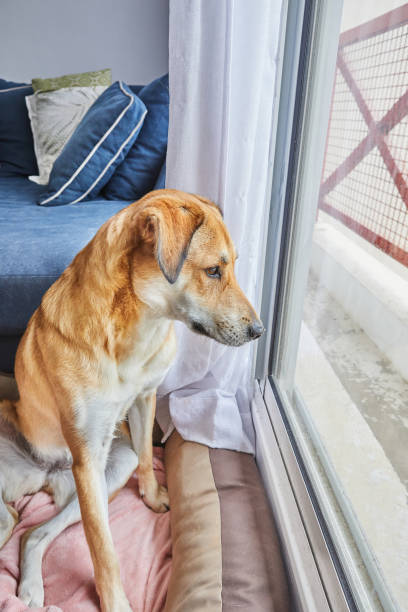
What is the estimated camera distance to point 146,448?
1209 millimetres

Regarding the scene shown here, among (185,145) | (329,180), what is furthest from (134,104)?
(329,180)

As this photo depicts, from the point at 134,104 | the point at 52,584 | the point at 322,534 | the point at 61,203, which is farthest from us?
the point at 61,203

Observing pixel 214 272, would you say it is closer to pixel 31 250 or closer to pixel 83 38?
pixel 31 250

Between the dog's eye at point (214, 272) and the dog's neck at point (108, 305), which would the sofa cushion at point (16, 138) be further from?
the dog's eye at point (214, 272)

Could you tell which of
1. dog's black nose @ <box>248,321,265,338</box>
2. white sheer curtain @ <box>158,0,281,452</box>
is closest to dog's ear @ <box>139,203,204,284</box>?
dog's black nose @ <box>248,321,265,338</box>

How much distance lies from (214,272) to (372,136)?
18.1 inches

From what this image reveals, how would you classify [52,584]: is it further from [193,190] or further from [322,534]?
[193,190]

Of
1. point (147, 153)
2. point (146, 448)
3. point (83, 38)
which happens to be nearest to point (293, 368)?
point (146, 448)

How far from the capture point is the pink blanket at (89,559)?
100 centimetres

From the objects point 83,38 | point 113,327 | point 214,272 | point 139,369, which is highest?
point 83,38

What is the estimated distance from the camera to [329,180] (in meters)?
1.19

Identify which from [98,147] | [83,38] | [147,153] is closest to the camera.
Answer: [98,147]

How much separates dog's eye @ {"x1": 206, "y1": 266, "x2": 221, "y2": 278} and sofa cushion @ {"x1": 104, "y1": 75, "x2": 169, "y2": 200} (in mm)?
1254

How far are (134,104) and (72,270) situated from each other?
113 centimetres
